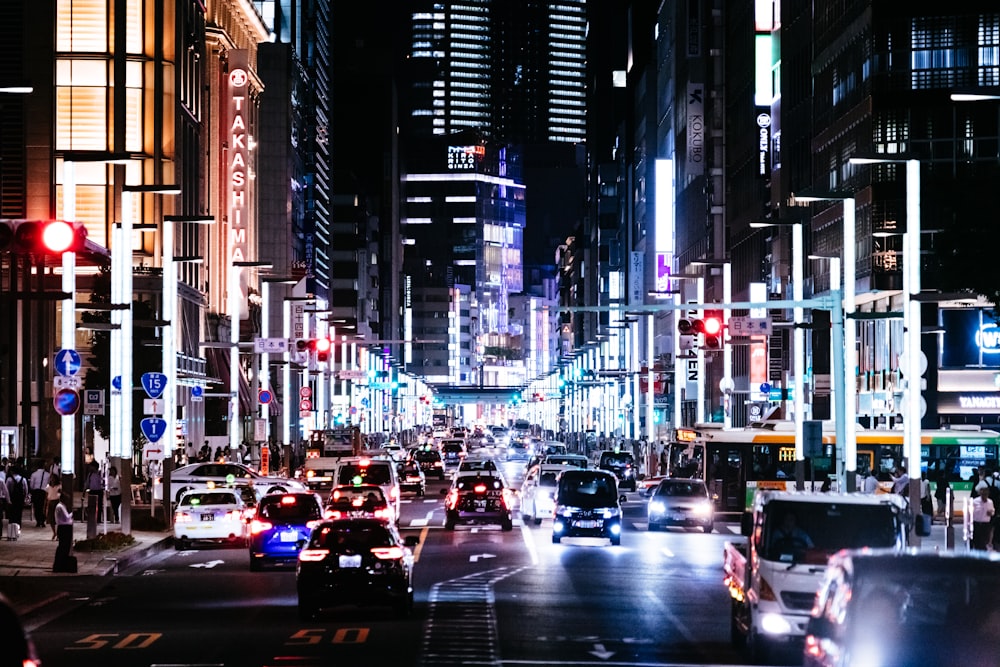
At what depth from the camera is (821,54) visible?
77.2 metres

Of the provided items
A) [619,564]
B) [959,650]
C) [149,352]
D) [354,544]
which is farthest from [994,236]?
[149,352]

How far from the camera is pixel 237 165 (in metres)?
105

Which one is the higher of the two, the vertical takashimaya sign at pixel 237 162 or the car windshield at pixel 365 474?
the vertical takashimaya sign at pixel 237 162

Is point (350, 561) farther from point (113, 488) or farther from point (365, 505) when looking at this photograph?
point (113, 488)

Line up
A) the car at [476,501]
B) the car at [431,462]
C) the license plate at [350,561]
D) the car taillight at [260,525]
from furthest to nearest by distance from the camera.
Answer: the car at [431,462], the car at [476,501], the car taillight at [260,525], the license plate at [350,561]

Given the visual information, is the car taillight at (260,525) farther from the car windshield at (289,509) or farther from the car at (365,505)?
the car at (365,505)

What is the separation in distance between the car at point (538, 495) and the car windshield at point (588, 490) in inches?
420

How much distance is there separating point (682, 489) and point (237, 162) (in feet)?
191

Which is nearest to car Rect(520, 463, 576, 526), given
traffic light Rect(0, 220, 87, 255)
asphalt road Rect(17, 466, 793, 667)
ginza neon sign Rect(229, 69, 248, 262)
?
asphalt road Rect(17, 466, 793, 667)

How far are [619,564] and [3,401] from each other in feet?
155

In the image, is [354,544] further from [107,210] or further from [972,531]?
[107,210]

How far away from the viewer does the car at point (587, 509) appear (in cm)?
4378

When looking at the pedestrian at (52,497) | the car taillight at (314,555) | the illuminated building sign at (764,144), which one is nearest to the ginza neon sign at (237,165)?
the illuminated building sign at (764,144)

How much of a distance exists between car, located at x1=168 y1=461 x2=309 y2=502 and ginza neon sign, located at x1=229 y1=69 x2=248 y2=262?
45421 mm
